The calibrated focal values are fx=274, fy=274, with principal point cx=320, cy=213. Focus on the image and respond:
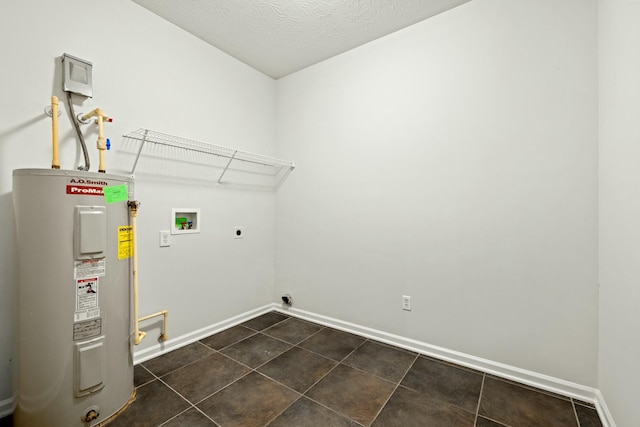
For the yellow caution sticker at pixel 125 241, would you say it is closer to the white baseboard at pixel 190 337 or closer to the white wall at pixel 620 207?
the white baseboard at pixel 190 337

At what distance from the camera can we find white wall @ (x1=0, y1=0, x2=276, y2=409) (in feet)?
5.11

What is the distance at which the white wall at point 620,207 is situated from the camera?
1.20 m

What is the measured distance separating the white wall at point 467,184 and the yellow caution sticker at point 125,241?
1666mm

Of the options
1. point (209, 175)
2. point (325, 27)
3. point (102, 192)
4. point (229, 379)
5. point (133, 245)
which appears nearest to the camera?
point (102, 192)

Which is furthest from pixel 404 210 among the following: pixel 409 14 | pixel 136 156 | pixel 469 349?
pixel 136 156

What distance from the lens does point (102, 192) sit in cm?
144

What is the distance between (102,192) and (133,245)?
0.36 m

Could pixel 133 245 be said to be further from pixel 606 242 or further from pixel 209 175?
pixel 606 242

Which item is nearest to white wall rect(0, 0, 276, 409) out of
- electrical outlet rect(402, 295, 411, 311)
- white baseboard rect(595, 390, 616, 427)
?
electrical outlet rect(402, 295, 411, 311)

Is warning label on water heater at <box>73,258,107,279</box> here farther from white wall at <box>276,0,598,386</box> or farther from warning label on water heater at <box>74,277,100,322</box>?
white wall at <box>276,0,598,386</box>

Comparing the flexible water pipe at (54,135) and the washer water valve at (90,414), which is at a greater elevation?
the flexible water pipe at (54,135)

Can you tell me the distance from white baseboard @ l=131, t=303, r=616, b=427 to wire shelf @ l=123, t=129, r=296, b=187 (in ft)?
4.60

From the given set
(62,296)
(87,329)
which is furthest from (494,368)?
(62,296)

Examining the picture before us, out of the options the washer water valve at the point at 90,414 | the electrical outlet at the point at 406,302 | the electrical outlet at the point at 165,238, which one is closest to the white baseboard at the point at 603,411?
the electrical outlet at the point at 406,302
